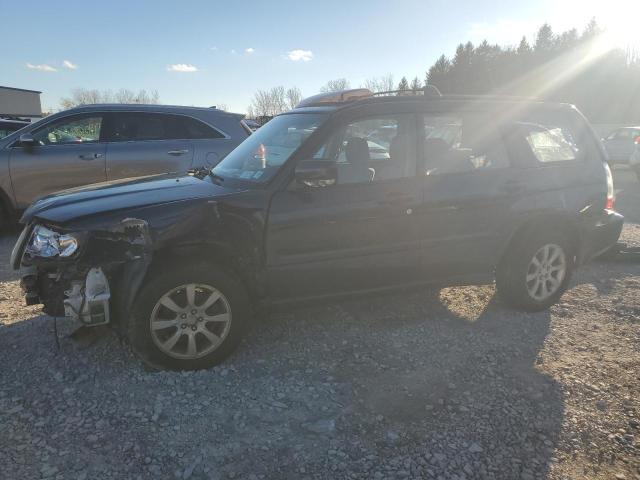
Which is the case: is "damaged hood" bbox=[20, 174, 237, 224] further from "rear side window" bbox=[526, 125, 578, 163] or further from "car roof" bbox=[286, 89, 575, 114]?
"rear side window" bbox=[526, 125, 578, 163]

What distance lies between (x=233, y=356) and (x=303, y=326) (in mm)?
726

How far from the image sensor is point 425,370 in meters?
3.33

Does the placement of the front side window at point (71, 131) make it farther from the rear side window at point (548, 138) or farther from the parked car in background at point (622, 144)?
the parked car in background at point (622, 144)

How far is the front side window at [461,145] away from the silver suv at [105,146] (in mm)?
3970

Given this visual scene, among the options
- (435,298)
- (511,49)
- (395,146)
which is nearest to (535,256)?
(435,298)

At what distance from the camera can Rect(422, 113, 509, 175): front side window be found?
383 cm

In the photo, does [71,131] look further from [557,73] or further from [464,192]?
[557,73]

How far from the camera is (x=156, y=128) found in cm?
705

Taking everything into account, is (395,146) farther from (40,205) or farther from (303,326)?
(40,205)

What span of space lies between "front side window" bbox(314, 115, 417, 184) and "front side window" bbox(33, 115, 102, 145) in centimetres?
466

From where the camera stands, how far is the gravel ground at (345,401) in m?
2.44

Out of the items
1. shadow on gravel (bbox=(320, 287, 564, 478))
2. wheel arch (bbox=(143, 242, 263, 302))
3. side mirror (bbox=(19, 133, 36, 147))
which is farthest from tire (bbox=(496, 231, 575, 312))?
side mirror (bbox=(19, 133, 36, 147))

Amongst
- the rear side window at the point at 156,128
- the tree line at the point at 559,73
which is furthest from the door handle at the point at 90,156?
the tree line at the point at 559,73

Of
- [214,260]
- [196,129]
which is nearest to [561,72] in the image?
[196,129]
